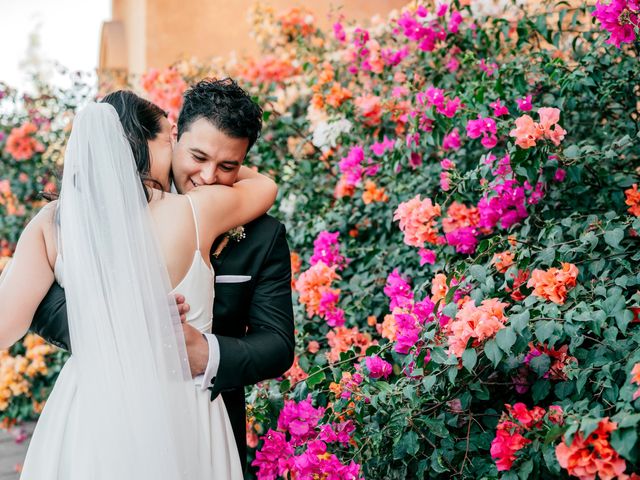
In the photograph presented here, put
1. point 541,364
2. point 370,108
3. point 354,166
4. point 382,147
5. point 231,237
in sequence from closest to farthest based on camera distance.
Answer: point 231,237 < point 541,364 < point 382,147 < point 354,166 < point 370,108

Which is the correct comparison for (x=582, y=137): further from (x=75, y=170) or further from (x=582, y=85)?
(x=75, y=170)

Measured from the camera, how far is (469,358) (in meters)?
1.88

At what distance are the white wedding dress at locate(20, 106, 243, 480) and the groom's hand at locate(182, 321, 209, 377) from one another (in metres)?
0.04

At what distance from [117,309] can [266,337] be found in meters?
0.41

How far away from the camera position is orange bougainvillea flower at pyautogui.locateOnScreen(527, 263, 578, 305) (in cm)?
203

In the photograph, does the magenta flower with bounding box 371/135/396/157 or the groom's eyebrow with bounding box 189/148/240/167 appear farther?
the magenta flower with bounding box 371/135/396/157

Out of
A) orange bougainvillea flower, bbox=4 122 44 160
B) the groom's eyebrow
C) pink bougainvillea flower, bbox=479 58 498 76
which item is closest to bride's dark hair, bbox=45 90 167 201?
the groom's eyebrow

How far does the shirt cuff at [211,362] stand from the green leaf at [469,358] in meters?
0.60

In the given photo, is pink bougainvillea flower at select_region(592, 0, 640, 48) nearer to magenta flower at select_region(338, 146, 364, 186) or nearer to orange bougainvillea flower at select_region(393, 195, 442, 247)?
orange bougainvillea flower at select_region(393, 195, 442, 247)

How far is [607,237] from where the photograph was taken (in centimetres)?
217

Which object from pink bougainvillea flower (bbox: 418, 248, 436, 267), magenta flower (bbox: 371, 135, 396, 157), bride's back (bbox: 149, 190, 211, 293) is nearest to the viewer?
bride's back (bbox: 149, 190, 211, 293)

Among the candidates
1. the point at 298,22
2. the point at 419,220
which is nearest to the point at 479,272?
the point at 419,220

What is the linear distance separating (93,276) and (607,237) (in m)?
1.41

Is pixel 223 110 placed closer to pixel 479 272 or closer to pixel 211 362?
pixel 211 362
